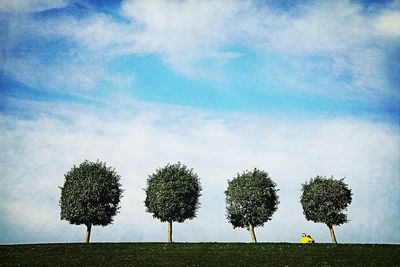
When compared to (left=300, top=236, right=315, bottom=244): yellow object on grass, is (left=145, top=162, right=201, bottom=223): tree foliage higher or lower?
higher

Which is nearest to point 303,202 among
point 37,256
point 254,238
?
point 254,238

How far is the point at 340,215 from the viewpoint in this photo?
6494 cm

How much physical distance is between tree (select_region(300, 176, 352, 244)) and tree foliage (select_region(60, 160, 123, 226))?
38391 mm

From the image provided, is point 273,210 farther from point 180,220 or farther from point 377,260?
point 377,260

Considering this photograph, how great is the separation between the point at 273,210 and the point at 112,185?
32.7 meters

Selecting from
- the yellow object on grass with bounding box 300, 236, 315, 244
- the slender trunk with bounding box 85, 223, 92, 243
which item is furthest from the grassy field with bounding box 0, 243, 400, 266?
the slender trunk with bounding box 85, 223, 92, 243

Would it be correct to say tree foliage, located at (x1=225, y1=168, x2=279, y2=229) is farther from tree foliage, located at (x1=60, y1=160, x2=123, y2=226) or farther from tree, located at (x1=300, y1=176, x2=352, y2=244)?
tree foliage, located at (x1=60, y1=160, x2=123, y2=226)

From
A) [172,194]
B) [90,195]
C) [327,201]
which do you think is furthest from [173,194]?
[327,201]

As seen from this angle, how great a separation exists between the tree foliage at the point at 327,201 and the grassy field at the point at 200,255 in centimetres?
2054

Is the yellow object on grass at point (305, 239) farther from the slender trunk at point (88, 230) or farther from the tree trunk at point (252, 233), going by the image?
the slender trunk at point (88, 230)

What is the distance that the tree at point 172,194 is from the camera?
211ft

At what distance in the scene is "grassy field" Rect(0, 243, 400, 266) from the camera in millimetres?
35156

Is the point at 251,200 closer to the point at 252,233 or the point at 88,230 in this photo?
the point at 252,233

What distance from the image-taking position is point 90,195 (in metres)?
61.1
